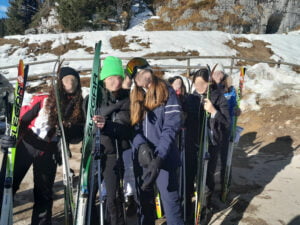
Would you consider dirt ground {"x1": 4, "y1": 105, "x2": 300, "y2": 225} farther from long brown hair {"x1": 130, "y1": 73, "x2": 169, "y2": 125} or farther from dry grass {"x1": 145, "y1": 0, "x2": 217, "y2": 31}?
dry grass {"x1": 145, "y1": 0, "x2": 217, "y2": 31}

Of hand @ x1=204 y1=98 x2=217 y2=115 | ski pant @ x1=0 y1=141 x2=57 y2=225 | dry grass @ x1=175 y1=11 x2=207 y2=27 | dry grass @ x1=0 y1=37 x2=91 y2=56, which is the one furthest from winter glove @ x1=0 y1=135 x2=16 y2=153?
dry grass @ x1=175 y1=11 x2=207 y2=27

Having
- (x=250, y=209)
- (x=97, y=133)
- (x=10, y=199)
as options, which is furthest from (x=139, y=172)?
(x=250, y=209)

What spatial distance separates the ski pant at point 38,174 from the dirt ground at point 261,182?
805mm

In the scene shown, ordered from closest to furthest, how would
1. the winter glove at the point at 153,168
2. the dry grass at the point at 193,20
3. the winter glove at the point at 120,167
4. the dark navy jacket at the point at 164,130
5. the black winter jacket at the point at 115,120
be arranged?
1. the winter glove at the point at 153,168
2. the dark navy jacket at the point at 164,130
3. the black winter jacket at the point at 115,120
4. the winter glove at the point at 120,167
5. the dry grass at the point at 193,20

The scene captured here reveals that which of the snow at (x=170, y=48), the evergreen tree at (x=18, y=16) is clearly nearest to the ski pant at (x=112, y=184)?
the snow at (x=170, y=48)

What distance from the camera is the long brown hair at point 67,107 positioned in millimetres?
2945

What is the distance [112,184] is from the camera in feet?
9.87

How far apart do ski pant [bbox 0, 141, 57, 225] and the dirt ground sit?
2.64 feet

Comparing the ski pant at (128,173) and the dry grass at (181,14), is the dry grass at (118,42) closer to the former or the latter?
the dry grass at (181,14)

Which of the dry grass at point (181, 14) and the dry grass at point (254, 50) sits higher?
the dry grass at point (181, 14)

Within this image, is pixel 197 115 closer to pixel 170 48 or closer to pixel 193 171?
pixel 193 171

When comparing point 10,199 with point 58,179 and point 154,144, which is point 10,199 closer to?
point 154,144

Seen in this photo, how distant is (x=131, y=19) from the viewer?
2928cm

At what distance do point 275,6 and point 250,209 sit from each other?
3286cm
